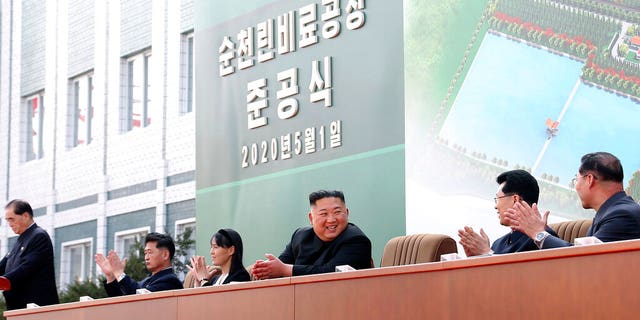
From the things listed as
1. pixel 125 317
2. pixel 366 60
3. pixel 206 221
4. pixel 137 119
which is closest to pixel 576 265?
pixel 125 317

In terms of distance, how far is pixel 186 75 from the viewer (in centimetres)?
1226

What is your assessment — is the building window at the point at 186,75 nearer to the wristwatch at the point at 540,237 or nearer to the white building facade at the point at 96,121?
the white building facade at the point at 96,121

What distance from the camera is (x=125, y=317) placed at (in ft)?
17.1

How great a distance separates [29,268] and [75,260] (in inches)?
319

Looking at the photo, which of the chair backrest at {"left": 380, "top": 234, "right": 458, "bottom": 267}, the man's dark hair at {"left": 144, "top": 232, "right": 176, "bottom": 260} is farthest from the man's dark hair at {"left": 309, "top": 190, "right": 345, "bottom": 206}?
the man's dark hair at {"left": 144, "top": 232, "right": 176, "bottom": 260}

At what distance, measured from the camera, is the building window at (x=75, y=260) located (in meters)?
14.2

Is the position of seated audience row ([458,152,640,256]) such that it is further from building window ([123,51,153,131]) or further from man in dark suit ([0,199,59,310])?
building window ([123,51,153,131])

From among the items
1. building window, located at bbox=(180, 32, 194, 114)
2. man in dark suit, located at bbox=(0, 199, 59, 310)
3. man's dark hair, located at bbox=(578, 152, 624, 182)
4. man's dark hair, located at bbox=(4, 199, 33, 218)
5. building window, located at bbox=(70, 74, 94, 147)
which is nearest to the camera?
man's dark hair, located at bbox=(578, 152, 624, 182)

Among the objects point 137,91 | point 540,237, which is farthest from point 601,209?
point 137,91

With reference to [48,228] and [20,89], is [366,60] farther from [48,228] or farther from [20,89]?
[20,89]

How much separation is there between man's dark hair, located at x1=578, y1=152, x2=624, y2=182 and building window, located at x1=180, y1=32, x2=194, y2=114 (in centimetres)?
858

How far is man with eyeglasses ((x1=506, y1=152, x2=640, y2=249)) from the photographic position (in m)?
3.83

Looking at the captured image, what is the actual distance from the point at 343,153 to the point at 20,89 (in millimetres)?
9407

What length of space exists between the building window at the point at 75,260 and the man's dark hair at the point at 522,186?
10.2 m
